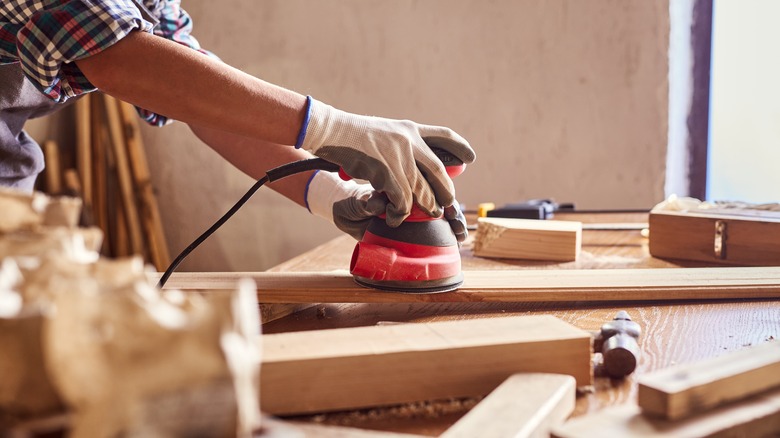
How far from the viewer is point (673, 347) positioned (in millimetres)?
1121

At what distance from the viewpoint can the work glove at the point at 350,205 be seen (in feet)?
4.74

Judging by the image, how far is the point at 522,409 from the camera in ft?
2.64

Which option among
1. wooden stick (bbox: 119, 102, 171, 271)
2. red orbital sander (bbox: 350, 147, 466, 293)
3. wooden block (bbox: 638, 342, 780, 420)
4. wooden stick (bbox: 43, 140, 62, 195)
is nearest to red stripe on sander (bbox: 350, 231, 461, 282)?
red orbital sander (bbox: 350, 147, 466, 293)

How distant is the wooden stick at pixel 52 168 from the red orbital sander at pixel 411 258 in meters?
2.82

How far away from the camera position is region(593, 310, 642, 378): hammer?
99 cm

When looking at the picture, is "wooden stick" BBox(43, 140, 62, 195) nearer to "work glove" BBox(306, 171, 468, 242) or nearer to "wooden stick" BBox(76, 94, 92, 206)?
"wooden stick" BBox(76, 94, 92, 206)

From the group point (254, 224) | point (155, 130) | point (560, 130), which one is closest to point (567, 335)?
point (560, 130)

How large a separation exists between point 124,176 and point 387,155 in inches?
112

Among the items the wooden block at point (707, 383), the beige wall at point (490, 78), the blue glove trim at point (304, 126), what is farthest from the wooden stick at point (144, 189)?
the wooden block at point (707, 383)

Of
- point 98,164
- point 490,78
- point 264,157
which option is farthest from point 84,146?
point 264,157

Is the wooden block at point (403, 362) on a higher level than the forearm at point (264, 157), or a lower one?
lower

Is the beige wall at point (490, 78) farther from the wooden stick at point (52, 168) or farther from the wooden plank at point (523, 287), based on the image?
the wooden plank at point (523, 287)

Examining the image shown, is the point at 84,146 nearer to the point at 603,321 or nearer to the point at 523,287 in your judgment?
the point at 523,287

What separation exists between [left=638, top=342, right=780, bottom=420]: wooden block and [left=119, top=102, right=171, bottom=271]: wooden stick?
11.2 ft
